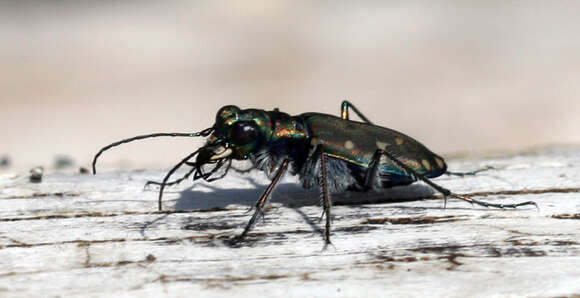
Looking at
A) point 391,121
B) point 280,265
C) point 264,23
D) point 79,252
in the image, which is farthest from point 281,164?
point 264,23

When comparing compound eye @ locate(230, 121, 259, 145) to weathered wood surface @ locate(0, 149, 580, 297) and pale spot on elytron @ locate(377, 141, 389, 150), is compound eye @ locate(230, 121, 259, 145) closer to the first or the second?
weathered wood surface @ locate(0, 149, 580, 297)

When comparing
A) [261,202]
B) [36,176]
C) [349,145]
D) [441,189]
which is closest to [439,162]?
[441,189]

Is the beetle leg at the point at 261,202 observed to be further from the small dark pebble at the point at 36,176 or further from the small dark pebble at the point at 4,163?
the small dark pebble at the point at 4,163

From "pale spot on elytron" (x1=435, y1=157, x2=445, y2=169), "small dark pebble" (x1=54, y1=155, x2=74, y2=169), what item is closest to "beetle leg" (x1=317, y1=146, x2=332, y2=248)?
"pale spot on elytron" (x1=435, y1=157, x2=445, y2=169)

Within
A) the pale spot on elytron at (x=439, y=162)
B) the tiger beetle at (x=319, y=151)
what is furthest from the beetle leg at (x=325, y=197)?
the pale spot on elytron at (x=439, y=162)

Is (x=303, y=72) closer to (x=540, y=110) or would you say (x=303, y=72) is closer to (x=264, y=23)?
(x=264, y=23)
